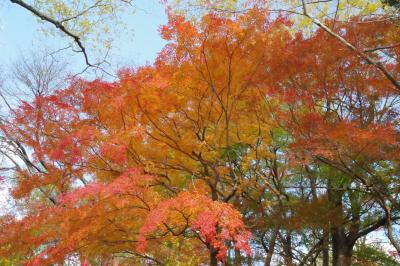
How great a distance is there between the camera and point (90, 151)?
854cm

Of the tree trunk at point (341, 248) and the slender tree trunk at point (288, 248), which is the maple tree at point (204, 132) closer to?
the tree trunk at point (341, 248)

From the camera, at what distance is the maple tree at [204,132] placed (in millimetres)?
7598

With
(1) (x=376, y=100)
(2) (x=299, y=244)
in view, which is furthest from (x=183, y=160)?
(2) (x=299, y=244)

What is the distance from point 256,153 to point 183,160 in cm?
163

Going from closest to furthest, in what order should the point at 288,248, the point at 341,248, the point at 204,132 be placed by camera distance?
the point at 204,132, the point at 341,248, the point at 288,248

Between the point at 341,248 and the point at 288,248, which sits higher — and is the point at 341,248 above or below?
below

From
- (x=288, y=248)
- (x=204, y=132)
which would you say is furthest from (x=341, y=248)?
(x=204, y=132)

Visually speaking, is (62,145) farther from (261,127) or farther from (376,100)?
(376,100)

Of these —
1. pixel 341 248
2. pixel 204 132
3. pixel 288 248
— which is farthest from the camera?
pixel 288 248

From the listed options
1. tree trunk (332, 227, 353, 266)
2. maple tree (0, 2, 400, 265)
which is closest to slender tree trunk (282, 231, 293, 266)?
tree trunk (332, 227, 353, 266)

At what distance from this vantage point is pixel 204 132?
334 inches

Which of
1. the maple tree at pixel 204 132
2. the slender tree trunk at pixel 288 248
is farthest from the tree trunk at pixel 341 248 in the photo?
the slender tree trunk at pixel 288 248

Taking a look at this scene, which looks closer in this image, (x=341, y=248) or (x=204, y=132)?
(x=204, y=132)

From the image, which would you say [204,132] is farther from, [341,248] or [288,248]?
[288,248]
